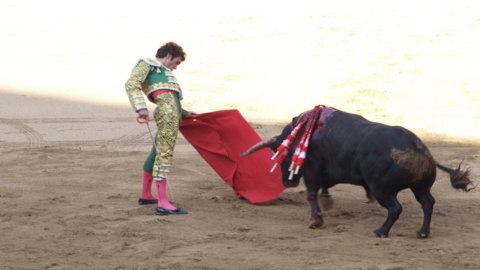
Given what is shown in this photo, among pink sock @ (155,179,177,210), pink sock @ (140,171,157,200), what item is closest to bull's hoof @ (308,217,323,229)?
pink sock @ (155,179,177,210)

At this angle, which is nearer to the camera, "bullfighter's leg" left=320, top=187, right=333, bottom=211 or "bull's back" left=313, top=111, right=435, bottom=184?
"bull's back" left=313, top=111, right=435, bottom=184

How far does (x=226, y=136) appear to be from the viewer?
27.9 ft

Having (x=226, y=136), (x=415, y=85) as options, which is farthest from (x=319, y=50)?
(x=226, y=136)

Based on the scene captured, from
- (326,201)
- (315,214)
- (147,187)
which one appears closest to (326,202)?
(326,201)

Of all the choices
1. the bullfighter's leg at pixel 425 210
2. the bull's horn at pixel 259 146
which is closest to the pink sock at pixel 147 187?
the bull's horn at pixel 259 146

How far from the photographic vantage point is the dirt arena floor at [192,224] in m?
6.45

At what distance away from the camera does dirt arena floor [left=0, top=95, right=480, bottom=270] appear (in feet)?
21.1

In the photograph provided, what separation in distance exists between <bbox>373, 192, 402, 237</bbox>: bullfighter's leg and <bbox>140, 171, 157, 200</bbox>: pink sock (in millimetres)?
1838

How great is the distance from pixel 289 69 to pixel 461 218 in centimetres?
681

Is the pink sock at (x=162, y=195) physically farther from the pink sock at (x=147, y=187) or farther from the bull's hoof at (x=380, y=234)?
the bull's hoof at (x=380, y=234)

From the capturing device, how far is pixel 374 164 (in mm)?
6891

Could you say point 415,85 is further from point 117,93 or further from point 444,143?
point 117,93

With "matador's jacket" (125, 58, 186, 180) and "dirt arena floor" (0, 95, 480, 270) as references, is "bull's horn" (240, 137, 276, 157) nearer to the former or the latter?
"dirt arena floor" (0, 95, 480, 270)

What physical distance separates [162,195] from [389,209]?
169 centimetres
